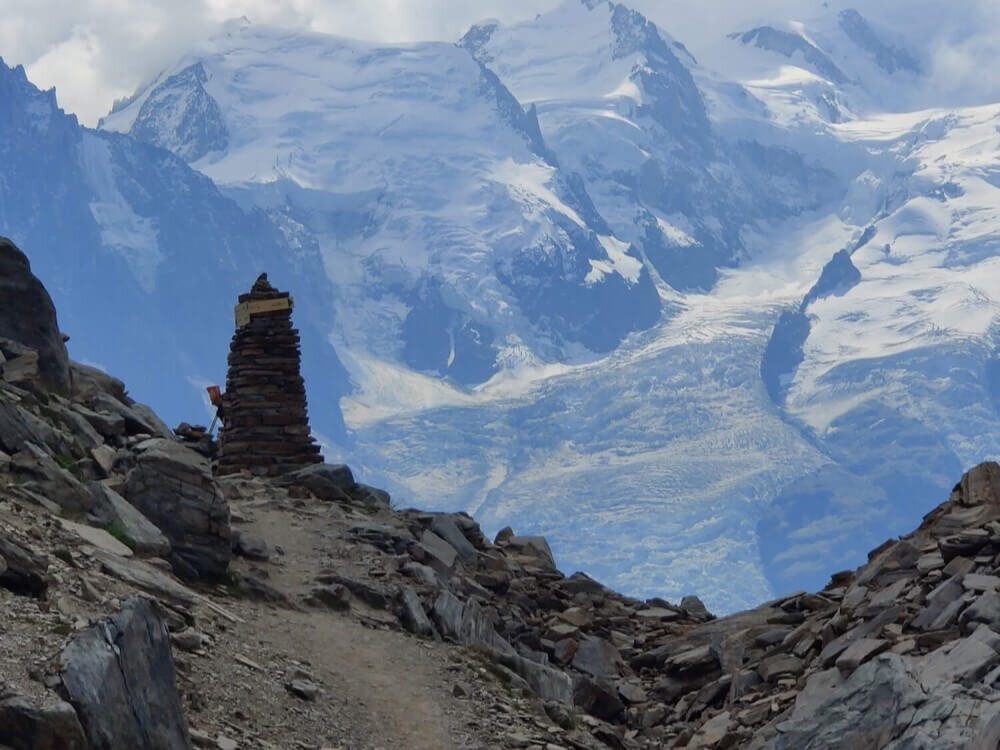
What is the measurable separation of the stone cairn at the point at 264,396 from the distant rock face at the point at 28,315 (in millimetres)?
5357

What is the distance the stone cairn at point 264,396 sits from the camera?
1594 inches

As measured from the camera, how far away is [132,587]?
21719 millimetres

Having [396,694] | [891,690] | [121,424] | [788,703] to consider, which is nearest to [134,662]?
[396,694]

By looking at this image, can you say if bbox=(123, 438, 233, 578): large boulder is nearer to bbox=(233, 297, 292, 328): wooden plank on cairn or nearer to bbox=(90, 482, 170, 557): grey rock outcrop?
bbox=(90, 482, 170, 557): grey rock outcrop

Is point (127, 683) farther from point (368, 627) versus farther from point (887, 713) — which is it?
point (368, 627)

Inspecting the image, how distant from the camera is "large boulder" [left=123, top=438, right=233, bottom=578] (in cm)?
2612

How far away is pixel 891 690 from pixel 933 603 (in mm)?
4158

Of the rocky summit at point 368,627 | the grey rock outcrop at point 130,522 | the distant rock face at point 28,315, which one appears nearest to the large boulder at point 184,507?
the rocky summit at point 368,627

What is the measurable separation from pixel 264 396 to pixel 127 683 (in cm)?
2544

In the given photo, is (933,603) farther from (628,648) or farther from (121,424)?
(121,424)

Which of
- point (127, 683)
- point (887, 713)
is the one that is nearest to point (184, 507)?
Result: point (127, 683)

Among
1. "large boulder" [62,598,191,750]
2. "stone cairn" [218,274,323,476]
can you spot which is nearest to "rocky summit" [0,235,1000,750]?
"large boulder" [62,598,191,750]

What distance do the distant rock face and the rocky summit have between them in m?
0.05

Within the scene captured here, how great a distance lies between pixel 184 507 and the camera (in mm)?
26656
